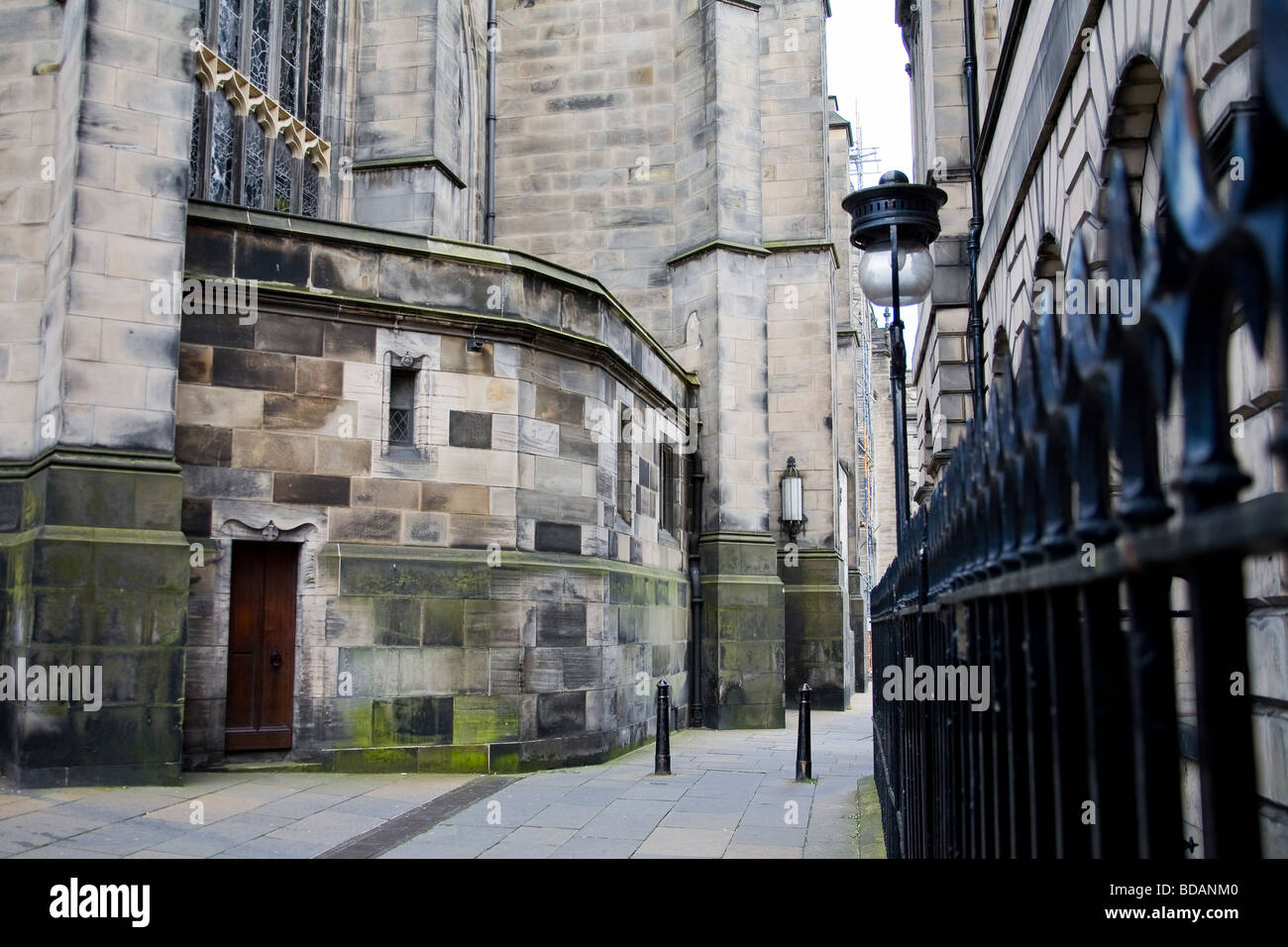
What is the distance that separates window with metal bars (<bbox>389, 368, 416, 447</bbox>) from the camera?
10.8m

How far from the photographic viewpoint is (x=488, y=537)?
35.8ft

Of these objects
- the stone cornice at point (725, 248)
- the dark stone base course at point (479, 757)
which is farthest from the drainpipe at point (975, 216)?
the dark stone base course at point (479, 757)

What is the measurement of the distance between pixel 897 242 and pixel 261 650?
6.52 meters

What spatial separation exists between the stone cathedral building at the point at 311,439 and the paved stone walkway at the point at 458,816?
570 mm

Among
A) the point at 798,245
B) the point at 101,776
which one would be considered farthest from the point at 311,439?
the point at 798,245

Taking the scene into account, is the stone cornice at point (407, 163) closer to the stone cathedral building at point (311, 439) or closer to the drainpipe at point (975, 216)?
the stone cathedral building at point (311, 439)

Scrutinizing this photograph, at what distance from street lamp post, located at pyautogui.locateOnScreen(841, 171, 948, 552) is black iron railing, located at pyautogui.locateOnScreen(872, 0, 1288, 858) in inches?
208

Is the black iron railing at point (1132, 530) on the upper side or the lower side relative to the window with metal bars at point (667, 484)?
lower

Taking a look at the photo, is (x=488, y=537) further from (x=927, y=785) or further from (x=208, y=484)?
(x=927, y=785)

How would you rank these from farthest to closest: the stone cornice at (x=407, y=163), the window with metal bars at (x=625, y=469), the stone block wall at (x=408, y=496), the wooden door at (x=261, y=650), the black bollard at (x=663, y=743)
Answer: the stone cornice at (x=407, y=163)
the window with metal bars at (x=625, y=469)
the black bollard at (x=663, y=743)
the stone block wall at (x=408, y=496)
the wooden door at (x=261, y=650)

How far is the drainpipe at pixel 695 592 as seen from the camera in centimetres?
1647

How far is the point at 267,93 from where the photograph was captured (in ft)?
46.2

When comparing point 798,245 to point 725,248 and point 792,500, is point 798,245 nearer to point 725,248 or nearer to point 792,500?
point 725,248

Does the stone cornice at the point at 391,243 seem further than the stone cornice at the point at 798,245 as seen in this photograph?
No
